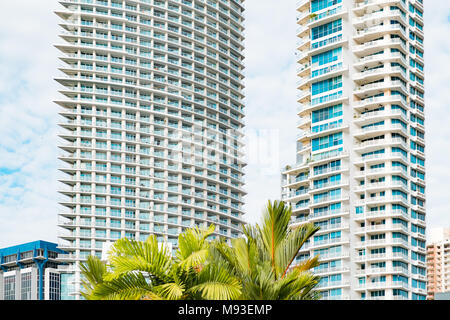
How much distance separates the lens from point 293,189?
10975cm

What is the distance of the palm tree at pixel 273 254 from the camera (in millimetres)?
9938

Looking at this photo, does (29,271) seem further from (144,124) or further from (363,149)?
(363,149)

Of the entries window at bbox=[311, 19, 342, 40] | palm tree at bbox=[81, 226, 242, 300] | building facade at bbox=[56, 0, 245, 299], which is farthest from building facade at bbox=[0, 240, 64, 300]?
palm tree at bbox=[81, 226, 242, 300]

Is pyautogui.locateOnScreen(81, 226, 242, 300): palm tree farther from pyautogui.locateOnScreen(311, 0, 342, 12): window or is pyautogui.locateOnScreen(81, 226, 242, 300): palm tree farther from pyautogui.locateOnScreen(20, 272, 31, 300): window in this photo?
pyautogui.locateOnScreen(20, 272, 31, 300): window

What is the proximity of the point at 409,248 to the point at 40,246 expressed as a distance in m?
83.9

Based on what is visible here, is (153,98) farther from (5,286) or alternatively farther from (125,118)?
(5,286)

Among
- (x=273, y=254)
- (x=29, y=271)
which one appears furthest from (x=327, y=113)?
(x=273, y=254)

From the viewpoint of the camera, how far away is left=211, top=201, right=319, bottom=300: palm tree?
32.6 ft

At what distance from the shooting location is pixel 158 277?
9828mm

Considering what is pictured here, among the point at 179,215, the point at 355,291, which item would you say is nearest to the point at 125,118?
the point at 179,215

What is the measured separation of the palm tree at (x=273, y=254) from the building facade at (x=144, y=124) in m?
111

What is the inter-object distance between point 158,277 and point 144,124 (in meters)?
124

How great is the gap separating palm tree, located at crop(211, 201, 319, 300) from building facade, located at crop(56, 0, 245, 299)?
4379 inches

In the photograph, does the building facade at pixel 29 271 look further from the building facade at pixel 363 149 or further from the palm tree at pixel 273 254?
the palm tree at pixel 273 254
